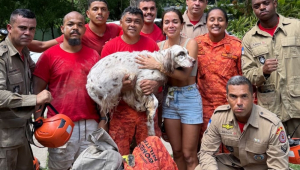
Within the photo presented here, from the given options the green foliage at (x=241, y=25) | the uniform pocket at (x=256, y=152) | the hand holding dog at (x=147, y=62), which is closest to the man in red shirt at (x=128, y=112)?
the hand holding dog at (x=147, y=62)

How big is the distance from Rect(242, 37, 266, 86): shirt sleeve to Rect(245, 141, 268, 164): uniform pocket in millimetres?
842

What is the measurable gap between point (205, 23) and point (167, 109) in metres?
1.48

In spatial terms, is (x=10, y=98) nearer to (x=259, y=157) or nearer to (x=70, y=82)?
(x=70, y=82)

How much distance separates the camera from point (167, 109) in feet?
14.9

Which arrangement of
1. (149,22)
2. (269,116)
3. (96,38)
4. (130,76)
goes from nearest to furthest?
(269,116) → (130,76) → (96,38) → (149,22)

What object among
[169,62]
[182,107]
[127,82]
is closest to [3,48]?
[127,82]

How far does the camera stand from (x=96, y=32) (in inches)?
197

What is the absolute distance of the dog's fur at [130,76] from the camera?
4.03 metres

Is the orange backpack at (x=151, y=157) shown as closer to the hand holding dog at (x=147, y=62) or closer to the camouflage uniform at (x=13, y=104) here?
the hand holding dog at (x=147, y=62)

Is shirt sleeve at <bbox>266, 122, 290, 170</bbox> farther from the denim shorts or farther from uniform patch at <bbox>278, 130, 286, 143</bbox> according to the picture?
the denim shorts

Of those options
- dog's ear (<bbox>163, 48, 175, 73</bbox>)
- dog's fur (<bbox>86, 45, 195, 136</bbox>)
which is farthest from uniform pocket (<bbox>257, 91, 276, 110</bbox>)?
dog's ear (<bbox>163, 48, 175, 73</bbox>)

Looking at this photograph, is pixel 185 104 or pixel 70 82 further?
pixel 185 104

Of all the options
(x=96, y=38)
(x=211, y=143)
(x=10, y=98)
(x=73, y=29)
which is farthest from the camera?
(x=96, y=38)

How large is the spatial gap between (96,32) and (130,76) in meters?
1.20
